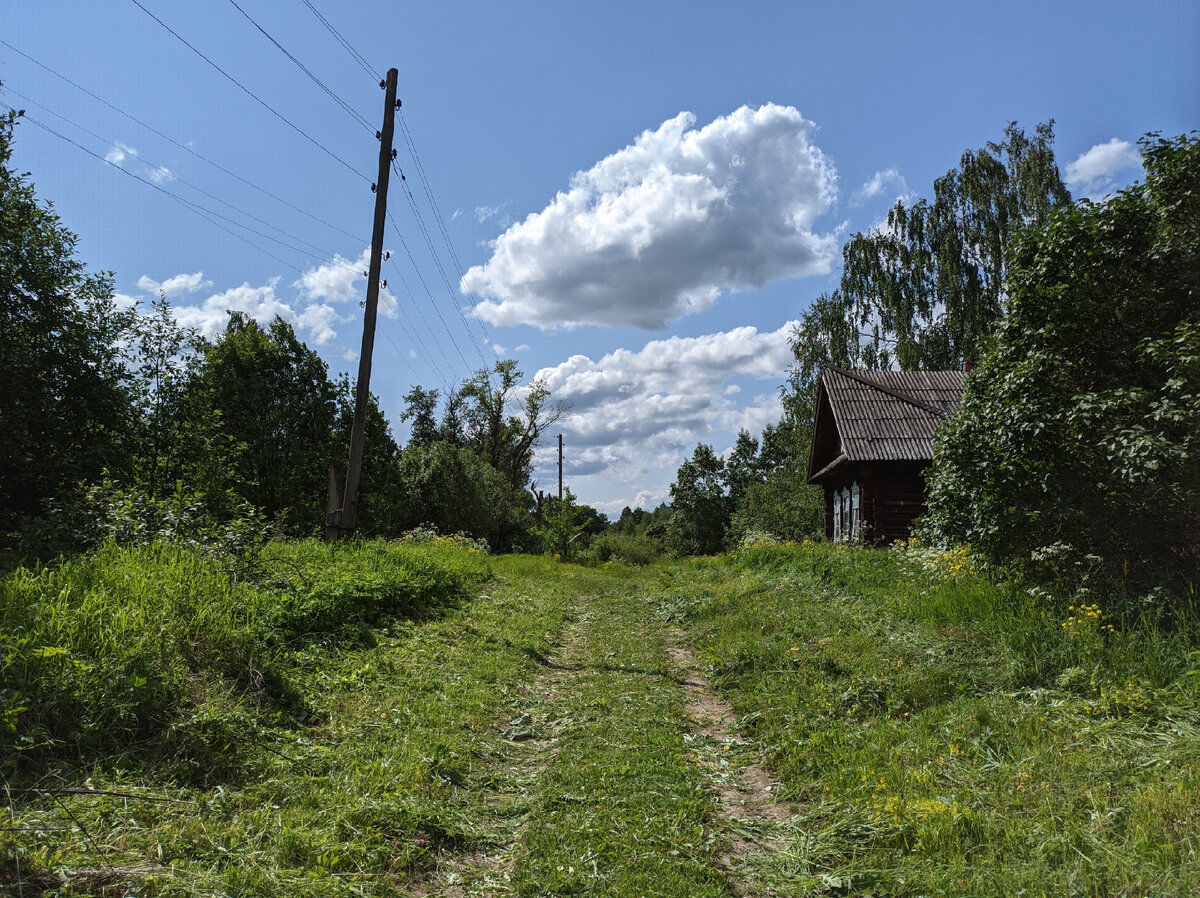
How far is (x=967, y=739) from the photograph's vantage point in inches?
176

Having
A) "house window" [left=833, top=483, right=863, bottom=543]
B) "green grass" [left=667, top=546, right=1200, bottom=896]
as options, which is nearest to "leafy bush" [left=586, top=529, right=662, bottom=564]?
"house window" [left=833, top=483, right=863, bottom=543]

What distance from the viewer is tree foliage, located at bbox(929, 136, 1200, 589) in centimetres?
596

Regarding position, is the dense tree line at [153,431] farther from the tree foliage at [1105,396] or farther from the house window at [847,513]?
the house window at [847,513]

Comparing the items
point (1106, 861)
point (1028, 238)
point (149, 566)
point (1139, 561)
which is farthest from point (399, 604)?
point (1028, 238)

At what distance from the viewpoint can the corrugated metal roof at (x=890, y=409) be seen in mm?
16469

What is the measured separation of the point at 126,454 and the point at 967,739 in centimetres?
1420

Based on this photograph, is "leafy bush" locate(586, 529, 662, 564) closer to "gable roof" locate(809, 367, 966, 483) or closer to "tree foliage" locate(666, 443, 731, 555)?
"tree foliage" locate(666, 443, 731, 555)

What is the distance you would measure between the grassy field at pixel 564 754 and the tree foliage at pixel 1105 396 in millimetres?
797

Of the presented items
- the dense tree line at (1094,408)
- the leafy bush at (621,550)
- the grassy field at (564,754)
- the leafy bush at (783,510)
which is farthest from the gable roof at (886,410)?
the leafy bush at (621,550)

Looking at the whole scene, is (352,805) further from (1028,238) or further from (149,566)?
(1028,238)

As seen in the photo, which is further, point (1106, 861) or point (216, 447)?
point (216, 447)

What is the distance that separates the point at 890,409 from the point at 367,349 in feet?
45.7

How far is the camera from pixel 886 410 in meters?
17.8

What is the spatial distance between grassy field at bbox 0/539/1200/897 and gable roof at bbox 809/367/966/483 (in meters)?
9.21
